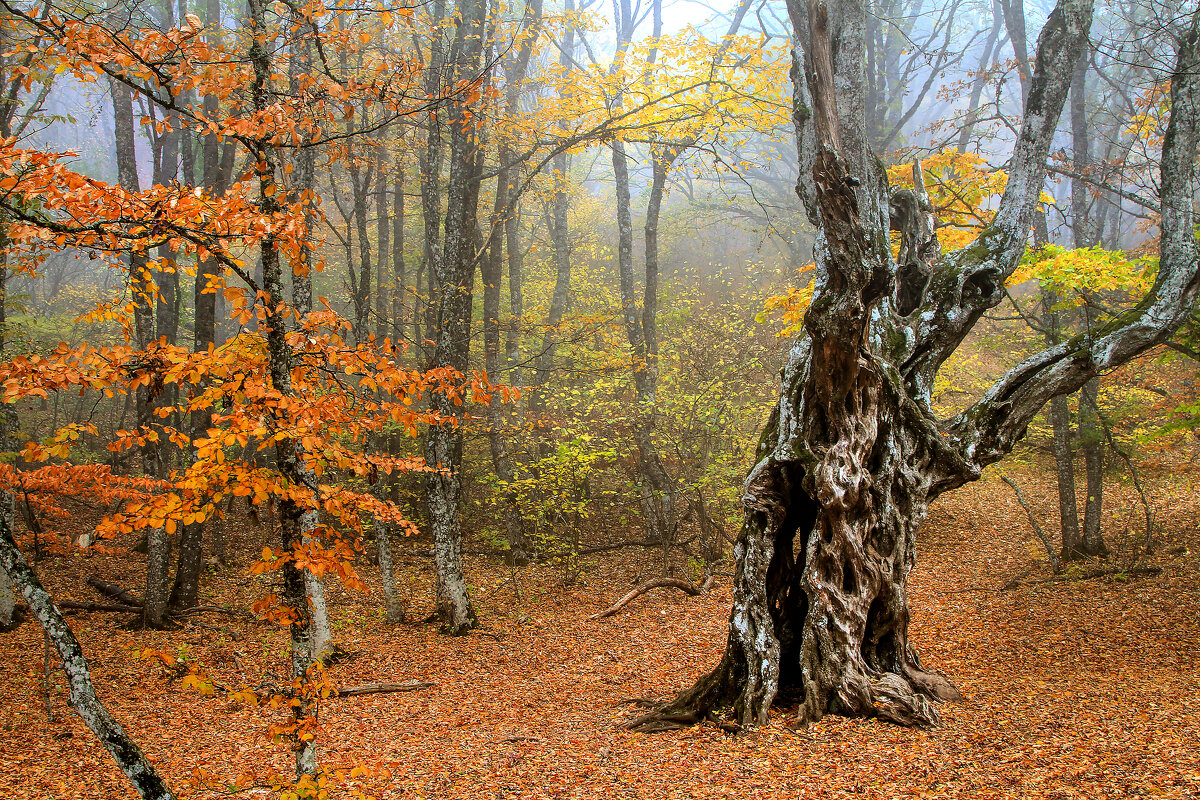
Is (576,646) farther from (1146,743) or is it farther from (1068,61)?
(1068,61)

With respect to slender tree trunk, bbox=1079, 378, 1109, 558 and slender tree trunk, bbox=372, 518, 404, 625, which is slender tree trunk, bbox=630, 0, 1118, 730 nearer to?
slender tree trunk, bbox=1079, 378, 1109, 558

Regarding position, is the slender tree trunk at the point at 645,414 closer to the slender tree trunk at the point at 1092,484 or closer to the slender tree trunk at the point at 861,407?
the slender tree trunk at the point at 861,407

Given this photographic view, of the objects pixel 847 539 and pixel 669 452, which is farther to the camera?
pixel 669 452

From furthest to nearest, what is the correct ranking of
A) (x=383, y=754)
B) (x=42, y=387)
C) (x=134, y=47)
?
1. (x=383, y=754)
2. (x=134, y=47)
3. (x=42, y=387)

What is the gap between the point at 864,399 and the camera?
18.2ft

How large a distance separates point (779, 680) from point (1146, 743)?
8.02 ft

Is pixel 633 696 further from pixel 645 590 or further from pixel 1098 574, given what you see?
pixel 1098 574

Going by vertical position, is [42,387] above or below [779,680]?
above

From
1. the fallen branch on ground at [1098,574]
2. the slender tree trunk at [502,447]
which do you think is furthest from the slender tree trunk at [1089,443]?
the slender tree trunk at [502,447]

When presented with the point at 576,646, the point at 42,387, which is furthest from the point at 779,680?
the point at 42,387

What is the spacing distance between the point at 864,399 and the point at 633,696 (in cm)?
379

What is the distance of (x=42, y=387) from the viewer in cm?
306

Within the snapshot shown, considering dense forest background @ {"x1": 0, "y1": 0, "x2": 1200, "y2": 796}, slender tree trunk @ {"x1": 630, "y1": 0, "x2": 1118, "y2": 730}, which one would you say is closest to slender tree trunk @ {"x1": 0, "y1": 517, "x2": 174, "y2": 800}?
dense forest background @ {"x1": 0, "y1": 0, "x2": 1200, "y2": 796}

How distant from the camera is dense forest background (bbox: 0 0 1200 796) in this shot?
3.39 metres
